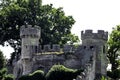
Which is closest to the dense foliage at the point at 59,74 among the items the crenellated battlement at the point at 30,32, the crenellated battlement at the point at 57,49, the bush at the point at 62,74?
the bush at the point at 62,74

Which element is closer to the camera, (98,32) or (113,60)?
(98,32)

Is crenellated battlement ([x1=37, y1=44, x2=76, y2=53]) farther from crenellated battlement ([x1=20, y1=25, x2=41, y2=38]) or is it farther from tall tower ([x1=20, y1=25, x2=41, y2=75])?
crenellated battlement ([x1=20, y1=25, x2=41, y2=38])

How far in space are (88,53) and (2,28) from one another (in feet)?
58.4

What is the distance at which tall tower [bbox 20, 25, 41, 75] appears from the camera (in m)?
54.2

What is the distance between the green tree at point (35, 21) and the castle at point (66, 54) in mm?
8450

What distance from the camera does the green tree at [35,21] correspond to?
65.8 m

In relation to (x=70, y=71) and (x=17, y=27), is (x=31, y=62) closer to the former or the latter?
(x=70, y=71)

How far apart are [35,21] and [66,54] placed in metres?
13.9

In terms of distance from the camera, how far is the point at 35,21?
66.3 metres

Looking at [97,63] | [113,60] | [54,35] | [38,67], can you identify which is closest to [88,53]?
[97,63]

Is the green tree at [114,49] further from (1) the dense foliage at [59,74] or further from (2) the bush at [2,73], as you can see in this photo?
(2) the bush at [2,73]

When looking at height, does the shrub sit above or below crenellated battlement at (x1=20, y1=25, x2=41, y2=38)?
below

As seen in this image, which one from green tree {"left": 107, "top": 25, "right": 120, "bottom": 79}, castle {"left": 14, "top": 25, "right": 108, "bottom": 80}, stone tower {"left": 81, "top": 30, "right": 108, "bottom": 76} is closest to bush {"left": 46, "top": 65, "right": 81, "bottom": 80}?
castle {"left": 14, "top": 25, "right": 108, "bottom": 80}

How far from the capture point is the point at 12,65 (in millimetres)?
60344
